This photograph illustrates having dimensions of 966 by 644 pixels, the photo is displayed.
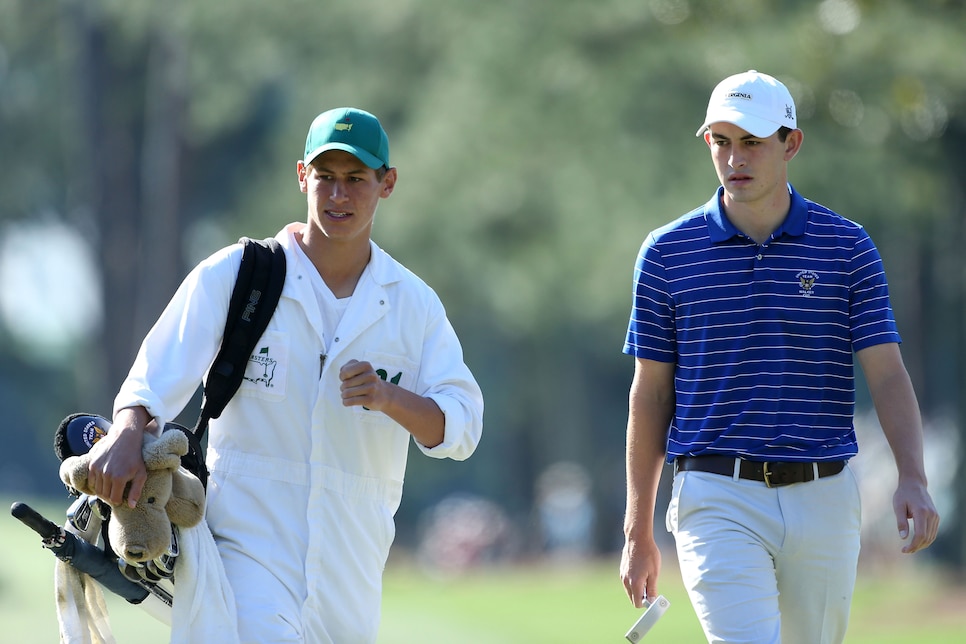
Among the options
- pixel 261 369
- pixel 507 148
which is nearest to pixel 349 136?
pixel 261 369

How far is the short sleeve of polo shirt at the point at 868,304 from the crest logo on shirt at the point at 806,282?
14 centimetres

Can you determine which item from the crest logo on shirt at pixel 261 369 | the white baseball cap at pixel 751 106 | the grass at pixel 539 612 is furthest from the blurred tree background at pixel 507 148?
the crest logo on shirt at pixel 261 369

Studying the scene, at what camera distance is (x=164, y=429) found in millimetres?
4848

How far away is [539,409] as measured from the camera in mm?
40656

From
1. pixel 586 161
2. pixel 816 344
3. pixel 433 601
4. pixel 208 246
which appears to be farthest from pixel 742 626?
pixel 208 246

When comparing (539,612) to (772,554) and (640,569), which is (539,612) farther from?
(772,554)

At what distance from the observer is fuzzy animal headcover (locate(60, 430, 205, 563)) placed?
464cm

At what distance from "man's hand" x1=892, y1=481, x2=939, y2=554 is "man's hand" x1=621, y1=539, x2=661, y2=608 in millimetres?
812

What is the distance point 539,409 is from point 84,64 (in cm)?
1559

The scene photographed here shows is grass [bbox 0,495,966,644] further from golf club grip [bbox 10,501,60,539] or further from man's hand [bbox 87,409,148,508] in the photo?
man's hand [bbox 87,409,148,508]

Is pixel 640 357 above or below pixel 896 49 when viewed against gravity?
below

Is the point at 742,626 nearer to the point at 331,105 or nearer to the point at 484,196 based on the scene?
the point at 484,196

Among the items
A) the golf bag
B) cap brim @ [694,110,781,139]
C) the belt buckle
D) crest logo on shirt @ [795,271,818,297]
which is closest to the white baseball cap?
cap brim @ [694,110,781,139]

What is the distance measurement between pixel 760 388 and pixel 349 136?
1580mm
